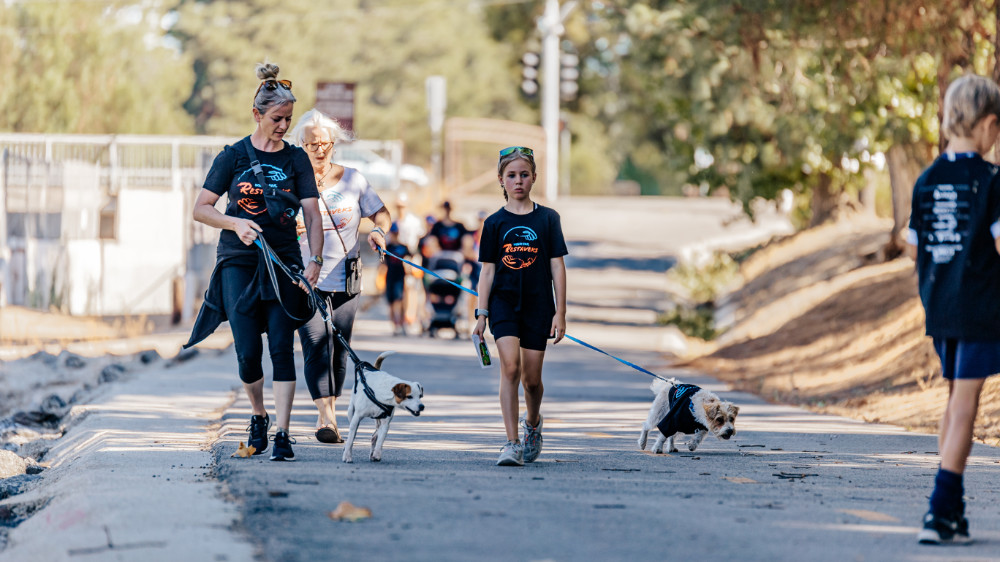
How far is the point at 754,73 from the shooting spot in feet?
61.0

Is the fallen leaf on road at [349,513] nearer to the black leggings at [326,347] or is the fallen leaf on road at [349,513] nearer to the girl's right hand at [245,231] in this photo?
the girl's right hand at [245,231]

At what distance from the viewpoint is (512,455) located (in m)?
6.95

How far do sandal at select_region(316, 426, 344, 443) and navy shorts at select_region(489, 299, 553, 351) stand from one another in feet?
4.50

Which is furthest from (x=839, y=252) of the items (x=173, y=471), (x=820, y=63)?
(x=173, y=471)

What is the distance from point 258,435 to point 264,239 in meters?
1.08

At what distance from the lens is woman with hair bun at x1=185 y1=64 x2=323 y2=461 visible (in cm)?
689

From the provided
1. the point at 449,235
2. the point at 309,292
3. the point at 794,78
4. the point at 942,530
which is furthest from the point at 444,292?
the point at 942,530

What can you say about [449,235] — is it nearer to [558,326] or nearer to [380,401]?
[558,326]

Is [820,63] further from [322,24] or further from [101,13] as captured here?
[322,24]

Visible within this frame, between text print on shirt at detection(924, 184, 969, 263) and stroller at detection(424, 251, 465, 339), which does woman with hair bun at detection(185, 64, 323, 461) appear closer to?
text print on shirt at detection(924, 184, 969, 263)

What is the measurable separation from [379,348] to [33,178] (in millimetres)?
10142

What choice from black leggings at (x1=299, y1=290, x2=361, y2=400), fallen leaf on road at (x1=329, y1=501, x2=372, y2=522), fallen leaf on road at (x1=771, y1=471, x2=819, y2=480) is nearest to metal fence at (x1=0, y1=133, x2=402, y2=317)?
black leggings at (x1=299, y1=290, x2=361, y2=400)

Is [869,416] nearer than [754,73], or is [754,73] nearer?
[869,416]

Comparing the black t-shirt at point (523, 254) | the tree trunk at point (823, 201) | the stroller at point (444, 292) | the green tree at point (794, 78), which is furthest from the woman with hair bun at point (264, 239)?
the tree trunk at point (823, 201)
